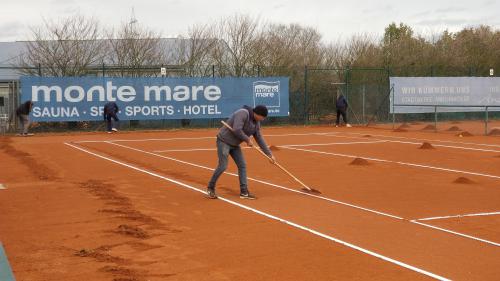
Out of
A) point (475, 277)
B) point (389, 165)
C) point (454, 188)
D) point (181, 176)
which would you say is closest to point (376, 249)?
point (475, 277)

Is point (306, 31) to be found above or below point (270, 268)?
above

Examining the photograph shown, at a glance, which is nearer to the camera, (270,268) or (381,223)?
(270,268)

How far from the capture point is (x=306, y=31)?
159ft

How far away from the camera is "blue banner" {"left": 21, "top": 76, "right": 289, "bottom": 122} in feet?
99.6

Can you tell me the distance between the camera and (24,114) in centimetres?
2831

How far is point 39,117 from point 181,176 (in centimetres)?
1803

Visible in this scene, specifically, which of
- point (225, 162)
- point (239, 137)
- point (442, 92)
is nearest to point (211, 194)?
point (225, 162)

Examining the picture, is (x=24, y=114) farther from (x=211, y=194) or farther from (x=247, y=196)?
(x=247, y=196)

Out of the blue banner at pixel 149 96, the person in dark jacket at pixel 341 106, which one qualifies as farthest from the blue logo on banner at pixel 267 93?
the person in dark jacket at pixel 341 106

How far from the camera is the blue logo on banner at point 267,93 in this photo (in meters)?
34.0

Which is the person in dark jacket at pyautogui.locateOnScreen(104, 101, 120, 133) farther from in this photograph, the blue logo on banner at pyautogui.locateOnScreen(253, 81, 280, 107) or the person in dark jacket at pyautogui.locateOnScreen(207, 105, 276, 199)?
the person in dark jacket at pyautogui.locateOnScreen(207, 105, 276, 199)

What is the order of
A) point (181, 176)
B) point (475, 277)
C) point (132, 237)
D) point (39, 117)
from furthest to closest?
point (39, 117) < point (181, 176) < point (132, 237) < point (475, 277)

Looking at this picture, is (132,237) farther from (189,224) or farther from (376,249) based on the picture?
(376,249)

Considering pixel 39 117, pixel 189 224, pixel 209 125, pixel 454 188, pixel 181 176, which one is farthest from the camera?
pixel 209 125
